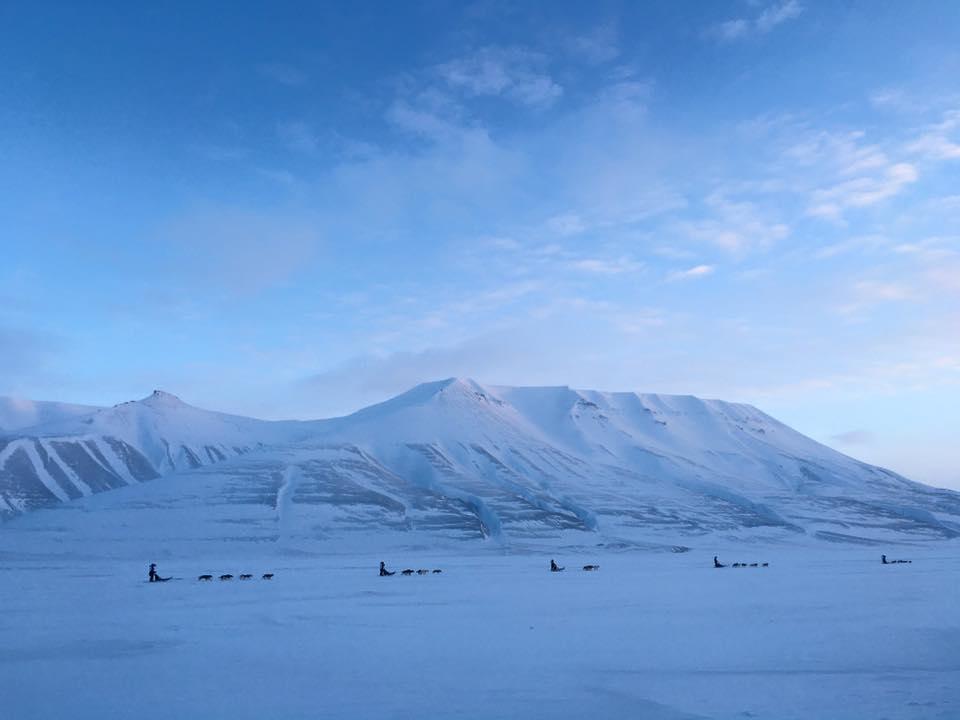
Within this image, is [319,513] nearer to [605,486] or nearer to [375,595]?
[605,486]

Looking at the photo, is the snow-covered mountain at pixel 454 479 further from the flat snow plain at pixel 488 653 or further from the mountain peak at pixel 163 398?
the flat snow plain at pixel 488 653

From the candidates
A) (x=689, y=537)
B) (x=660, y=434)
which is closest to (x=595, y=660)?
(x=689, y=537)

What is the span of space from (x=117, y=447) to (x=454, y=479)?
70.1 metres

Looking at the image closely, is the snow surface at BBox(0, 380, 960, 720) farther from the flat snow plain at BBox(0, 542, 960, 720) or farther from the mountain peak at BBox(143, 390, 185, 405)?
the mountain peak at BBox(143, 390, 185, 405)

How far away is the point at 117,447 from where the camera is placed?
160 meters

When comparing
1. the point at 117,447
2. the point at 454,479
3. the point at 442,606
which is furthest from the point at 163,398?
the point at 442,606

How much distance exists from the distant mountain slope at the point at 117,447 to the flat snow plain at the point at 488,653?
345ft

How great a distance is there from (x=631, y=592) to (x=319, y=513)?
76887mm

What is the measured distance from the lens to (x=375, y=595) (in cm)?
3700

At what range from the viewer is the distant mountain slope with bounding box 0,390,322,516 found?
132000 millimetres

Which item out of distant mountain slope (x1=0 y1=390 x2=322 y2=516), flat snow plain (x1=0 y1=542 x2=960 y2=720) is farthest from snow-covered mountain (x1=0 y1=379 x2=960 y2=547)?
flat snow plain (x1=0 y1=542 x2=960 y2=720)

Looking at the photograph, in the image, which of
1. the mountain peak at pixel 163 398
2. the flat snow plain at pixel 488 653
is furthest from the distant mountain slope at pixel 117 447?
the flat snow plain at pixel 488 653

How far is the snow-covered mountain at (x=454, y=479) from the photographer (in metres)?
108

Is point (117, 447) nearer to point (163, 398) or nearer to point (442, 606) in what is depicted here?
point (163, 398)
